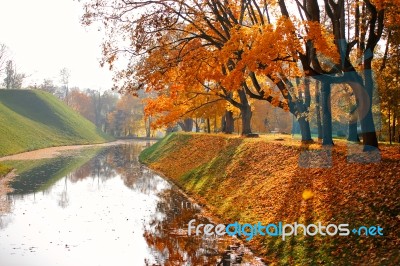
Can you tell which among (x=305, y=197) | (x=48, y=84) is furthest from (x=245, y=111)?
(x=48, y=84)

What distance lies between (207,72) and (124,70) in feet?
15.7

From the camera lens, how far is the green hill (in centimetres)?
5985

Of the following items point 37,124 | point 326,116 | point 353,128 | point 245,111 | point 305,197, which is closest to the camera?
point 305,197

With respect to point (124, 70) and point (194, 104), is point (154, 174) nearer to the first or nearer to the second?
point (194, 104)

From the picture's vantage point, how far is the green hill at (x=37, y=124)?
5985 centimetres

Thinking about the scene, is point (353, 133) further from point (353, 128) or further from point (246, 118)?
point (246, 118)

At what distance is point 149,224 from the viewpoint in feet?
55.6

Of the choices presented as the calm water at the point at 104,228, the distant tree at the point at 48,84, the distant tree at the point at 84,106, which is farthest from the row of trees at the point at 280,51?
the distant tree at the point at 48,84

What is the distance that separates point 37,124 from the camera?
79500 millimetres

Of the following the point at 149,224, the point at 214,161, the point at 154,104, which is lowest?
the point at 149,224

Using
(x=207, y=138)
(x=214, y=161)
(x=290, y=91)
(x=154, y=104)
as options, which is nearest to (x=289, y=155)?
(x=290, y=91)

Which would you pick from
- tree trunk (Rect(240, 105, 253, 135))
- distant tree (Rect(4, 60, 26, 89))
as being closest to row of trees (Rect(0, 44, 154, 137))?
distant tree (Rect(4, 60, 26, 89))

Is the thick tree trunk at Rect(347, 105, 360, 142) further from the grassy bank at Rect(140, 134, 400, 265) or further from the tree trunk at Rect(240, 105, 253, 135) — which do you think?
the tree trunk at Rect(240, 105, 253, 135)

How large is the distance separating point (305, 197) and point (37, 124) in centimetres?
7347
